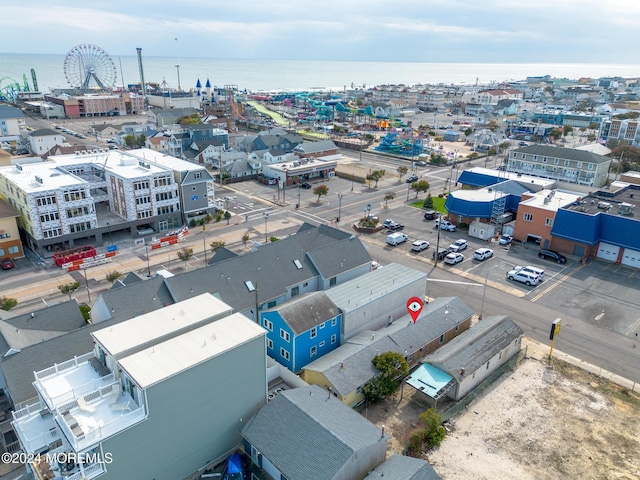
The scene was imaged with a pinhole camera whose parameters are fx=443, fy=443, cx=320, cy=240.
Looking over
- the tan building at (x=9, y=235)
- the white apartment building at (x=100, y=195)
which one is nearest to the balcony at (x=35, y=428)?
the white apartment building at (x=100, y=195)

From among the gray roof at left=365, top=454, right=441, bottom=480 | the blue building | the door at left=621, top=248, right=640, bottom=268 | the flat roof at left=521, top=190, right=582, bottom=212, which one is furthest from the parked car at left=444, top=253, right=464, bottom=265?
the gray roof at left=365, top=454, right=441, bottom=480

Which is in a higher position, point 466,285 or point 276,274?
point 276,274

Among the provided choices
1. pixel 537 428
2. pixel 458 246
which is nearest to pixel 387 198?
pixel 458 246

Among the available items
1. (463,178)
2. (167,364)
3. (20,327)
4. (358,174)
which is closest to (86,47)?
(358,174)

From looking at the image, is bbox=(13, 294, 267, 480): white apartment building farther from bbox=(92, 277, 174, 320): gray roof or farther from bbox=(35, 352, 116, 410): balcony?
bbox=(92, 277, 174, 320): gray roof

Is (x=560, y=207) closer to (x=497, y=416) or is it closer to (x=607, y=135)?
(x=497, y=416)
